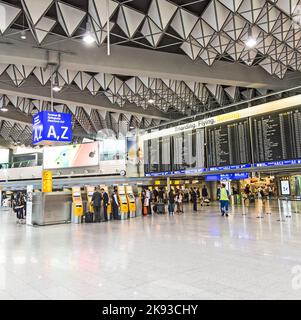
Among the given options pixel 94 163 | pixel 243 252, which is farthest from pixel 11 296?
pixel 94 163

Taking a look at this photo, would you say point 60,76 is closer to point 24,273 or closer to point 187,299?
point 24,273

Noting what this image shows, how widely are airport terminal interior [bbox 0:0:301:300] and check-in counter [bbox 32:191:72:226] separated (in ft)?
0.17

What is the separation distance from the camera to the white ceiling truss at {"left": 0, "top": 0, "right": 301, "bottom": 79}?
383 inches

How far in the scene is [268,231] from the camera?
866cm

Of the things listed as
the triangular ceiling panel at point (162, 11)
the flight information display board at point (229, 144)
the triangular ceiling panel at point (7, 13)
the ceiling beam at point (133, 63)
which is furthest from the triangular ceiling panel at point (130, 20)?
the flight information display board at point (229, 144)

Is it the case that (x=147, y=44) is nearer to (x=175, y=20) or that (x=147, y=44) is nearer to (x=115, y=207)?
→ (x=175, y=20)

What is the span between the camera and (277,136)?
11.8m

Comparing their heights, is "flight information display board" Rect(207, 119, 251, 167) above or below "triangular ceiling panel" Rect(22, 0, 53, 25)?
below

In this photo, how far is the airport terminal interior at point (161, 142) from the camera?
4.50m

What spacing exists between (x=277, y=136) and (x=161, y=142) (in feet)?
24.0

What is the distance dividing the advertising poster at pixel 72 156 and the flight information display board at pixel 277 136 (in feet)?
58.5

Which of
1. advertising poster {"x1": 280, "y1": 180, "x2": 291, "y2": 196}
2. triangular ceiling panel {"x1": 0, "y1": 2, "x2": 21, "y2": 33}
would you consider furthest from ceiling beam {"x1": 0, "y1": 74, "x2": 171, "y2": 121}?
advertising poster {"x1": 280, "y1": 180, "x2": 291, "y2": 196}

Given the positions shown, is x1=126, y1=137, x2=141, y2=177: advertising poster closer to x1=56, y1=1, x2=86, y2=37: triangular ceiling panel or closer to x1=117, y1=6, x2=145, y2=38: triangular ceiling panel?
x1=117, y1=6, x2=145, y2=38: triangular ceiling panel

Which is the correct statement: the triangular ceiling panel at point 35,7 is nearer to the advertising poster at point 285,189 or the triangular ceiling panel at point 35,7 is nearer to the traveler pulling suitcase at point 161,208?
the advertising poster at point 285,189
